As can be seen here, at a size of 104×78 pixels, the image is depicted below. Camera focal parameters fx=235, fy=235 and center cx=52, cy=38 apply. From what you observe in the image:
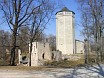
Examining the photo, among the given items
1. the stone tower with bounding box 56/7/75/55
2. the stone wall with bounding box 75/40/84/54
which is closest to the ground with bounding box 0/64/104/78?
the stone tower with bounding box 56/7/75/55

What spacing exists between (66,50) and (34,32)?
6863cm

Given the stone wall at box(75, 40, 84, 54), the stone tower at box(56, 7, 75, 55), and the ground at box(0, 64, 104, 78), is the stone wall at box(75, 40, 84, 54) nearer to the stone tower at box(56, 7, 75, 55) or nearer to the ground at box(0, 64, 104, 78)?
the stone tower at box(56, 7, 75, 55)

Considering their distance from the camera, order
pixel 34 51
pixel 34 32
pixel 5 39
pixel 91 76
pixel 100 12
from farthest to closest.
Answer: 1. pixel 5 39
2. pixel 34 51
3. pixel 34 32
4. pixel 100 12
5. pixel 91 76

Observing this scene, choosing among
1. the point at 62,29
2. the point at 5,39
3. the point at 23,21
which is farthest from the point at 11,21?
the point at 62,29

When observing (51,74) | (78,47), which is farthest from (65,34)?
(51,74)

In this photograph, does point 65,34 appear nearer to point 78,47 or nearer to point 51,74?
point 78,47

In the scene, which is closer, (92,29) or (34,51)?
(92,29)

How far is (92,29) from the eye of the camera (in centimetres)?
3878

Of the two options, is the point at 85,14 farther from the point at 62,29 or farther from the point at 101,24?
the point at 62,29

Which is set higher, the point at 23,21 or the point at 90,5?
the point at 90,5

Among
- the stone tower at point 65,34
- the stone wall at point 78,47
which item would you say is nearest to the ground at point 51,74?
the stone tower at point 65,34

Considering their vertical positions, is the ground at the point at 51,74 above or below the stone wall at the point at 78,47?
below

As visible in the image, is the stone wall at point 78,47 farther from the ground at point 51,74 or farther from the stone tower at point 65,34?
the ground at point 51,74

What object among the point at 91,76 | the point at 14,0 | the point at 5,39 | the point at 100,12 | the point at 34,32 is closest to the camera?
the point at 91,76
